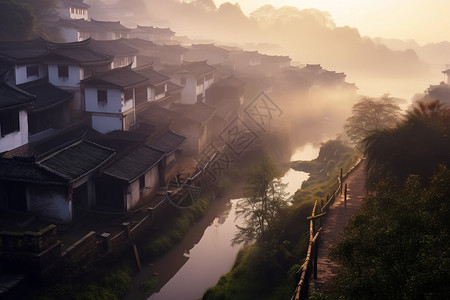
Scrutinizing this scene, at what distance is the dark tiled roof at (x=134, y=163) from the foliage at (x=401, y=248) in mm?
17187

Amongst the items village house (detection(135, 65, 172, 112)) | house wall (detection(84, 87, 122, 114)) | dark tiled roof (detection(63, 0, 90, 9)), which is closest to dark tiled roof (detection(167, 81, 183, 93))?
village house (detection(135, 65, 172, 112))

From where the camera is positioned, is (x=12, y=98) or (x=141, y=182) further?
(x=141, y=182)

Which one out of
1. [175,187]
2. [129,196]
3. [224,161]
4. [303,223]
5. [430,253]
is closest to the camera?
[430,253]

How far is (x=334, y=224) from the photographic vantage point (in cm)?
1925

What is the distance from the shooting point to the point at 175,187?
3070 centimetres

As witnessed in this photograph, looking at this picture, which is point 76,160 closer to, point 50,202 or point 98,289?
point 50,202

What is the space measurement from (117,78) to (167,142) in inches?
259

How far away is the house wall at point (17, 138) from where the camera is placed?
23.9 m

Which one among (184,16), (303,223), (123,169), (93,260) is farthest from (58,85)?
(184,16)

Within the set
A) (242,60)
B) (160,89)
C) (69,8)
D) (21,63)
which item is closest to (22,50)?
(21,63)

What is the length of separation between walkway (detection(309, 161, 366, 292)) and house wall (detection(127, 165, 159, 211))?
12164 mm

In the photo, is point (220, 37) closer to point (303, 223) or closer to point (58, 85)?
point (58, 85)

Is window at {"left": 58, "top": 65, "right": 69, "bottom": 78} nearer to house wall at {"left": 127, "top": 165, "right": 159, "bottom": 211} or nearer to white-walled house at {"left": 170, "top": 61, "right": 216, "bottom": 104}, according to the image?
house wall at {"left": 127, "top": 165, "right": 159, "bottom": 211}

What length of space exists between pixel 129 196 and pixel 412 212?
1915 centimetres
